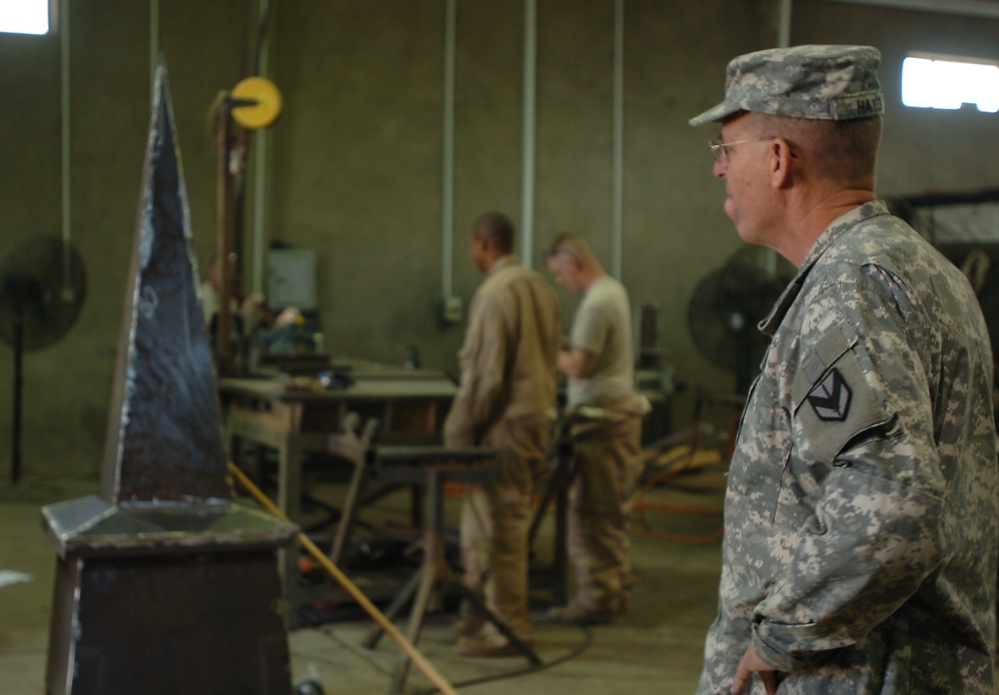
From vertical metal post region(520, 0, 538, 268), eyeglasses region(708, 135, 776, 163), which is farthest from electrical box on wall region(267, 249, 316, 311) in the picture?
Result: eyeglasses region(708, 135, 776, 163)

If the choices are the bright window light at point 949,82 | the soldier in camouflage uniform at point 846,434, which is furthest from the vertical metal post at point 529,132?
the soldier in camouflage uniform at point 846,434

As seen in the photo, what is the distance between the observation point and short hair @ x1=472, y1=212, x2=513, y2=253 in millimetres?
5023

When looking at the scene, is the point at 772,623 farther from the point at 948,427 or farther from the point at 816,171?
the point at 816,171

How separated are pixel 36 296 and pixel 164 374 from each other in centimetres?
669

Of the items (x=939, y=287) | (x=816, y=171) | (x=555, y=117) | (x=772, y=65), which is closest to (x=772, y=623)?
(x=939, y=287)

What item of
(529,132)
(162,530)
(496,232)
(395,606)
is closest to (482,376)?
(496,232)

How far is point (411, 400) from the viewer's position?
207 inches

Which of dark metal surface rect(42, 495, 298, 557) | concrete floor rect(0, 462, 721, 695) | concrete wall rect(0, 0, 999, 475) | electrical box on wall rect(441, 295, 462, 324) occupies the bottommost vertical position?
concrete floor rect(0, 462, 721, 695)

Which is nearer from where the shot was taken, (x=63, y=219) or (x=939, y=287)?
(x=939, y=287)

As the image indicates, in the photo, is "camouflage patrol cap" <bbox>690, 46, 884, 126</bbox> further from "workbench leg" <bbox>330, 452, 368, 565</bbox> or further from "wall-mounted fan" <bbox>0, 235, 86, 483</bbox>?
"wall-mounted fan" <bbox>0, 235, 86, 483</bbox>

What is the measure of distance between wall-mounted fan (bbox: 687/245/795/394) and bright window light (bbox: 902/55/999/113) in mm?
1838

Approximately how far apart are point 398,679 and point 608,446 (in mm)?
1650

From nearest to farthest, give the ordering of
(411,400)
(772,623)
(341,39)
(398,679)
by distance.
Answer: (772,623) < (398,679) < (411,400) < (341,39)

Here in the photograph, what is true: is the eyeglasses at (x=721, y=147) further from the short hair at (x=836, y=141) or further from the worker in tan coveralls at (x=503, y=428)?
the worker in tan coveralls at (x=503, y=428)
